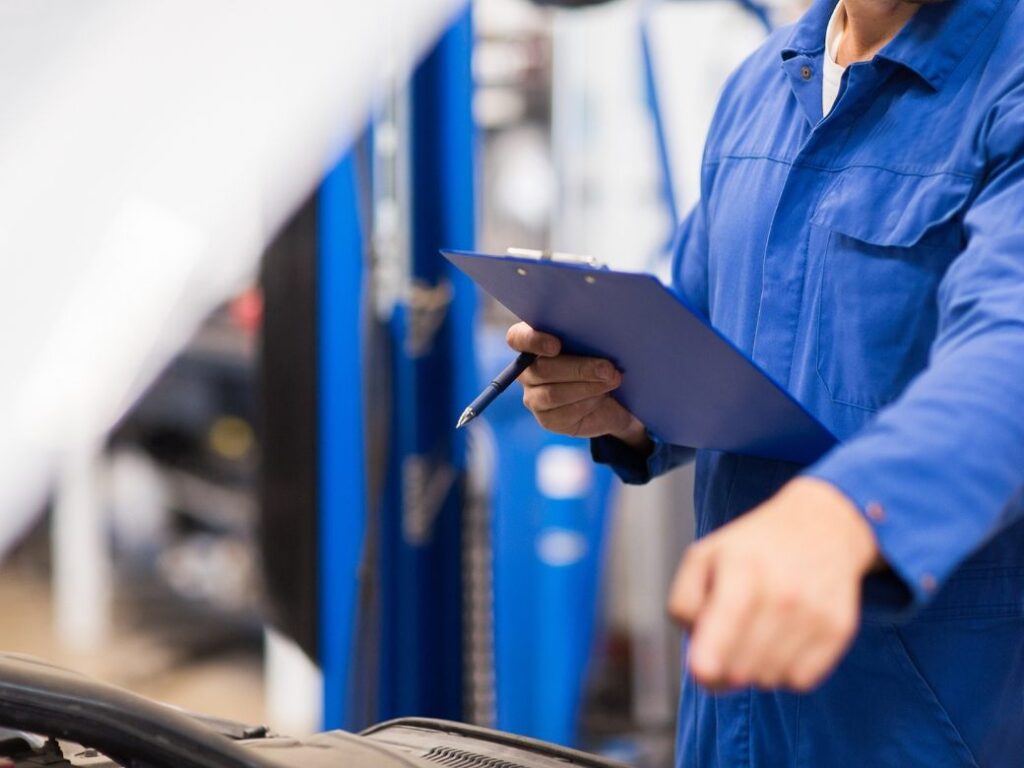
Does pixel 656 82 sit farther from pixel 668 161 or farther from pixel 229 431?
pixel 229 431

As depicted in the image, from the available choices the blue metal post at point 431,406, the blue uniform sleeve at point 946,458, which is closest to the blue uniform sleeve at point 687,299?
the blue uniform sleeve at point 946,458

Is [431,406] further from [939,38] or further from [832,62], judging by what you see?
[939,38]

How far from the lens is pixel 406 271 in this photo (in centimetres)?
281

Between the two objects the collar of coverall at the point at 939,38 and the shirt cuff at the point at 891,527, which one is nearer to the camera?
the shirt cuff at the point at 891,527

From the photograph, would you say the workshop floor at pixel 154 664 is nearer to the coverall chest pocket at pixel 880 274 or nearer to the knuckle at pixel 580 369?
the knuckle at pixel 580 369

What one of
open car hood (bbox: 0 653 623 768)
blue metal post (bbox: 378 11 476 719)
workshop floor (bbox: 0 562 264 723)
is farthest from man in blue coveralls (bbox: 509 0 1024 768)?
workshop floor (bbox: 0 562 264 723)

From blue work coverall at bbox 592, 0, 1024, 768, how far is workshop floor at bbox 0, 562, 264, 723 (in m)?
3.16

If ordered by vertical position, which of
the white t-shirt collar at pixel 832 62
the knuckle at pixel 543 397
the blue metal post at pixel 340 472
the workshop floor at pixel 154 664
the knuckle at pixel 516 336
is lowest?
the workshop floor at pixel 154 664

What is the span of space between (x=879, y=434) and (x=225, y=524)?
417 cm

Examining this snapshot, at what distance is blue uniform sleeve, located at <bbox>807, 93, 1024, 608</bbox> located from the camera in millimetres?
778

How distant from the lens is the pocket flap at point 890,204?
110 centimetres

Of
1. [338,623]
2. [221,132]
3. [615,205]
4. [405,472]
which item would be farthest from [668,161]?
[221,132]

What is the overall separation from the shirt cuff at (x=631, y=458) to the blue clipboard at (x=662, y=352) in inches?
7.3

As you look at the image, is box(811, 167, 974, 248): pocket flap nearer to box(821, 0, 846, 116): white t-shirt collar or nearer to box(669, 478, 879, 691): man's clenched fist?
box(821, 0, 846, 116): white t-shirt collar
